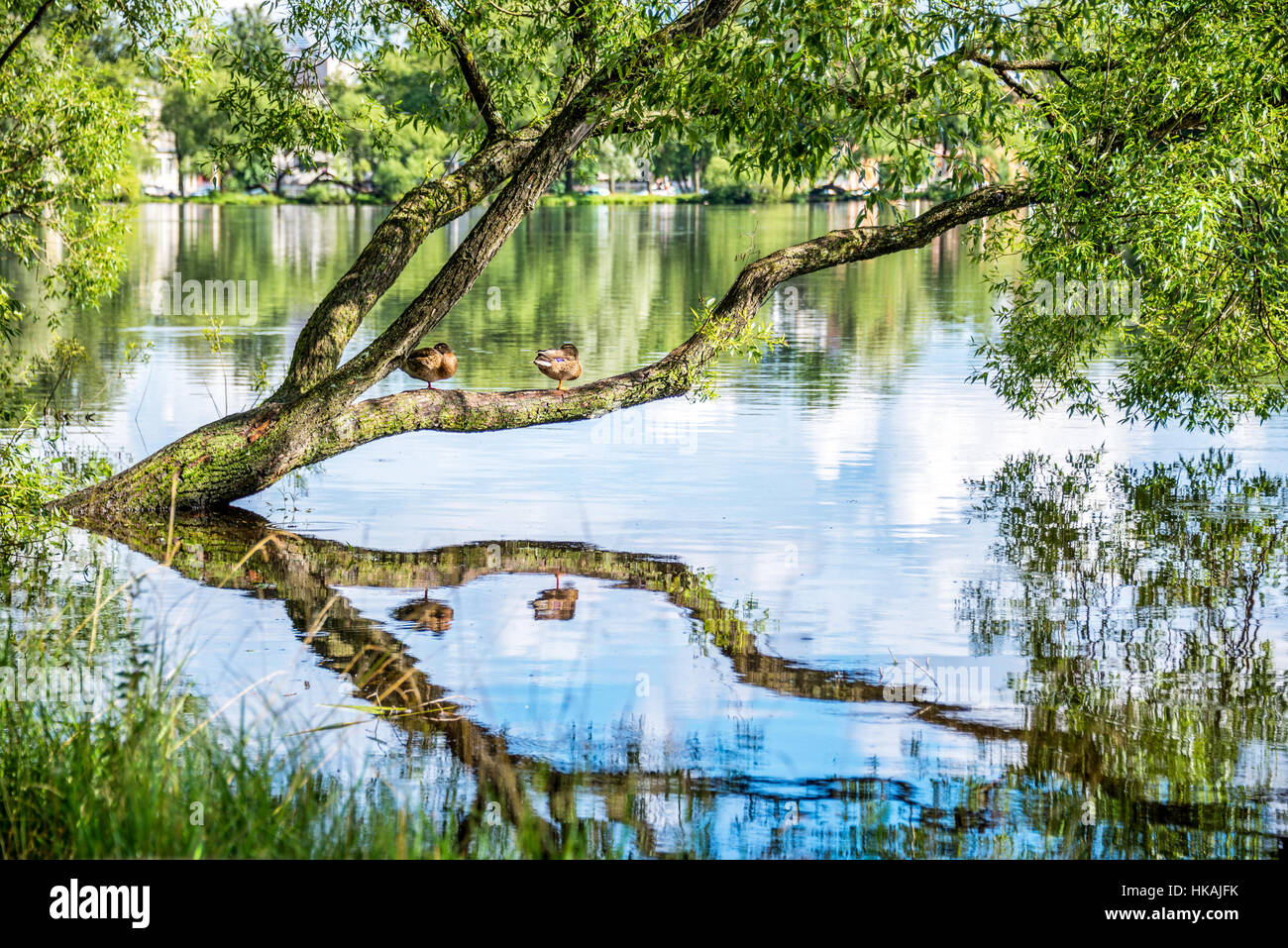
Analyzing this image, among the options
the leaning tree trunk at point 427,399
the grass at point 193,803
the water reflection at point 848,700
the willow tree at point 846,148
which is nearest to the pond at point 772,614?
the water reflection at point 848,700

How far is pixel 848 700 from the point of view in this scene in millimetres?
10250

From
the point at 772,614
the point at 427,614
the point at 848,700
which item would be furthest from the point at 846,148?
the point at 427,614

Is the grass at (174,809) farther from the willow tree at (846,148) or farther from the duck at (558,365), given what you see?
the duck at (558,365)

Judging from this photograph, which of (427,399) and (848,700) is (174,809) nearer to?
(848,700)

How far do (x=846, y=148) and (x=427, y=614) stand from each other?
5464 millimetres

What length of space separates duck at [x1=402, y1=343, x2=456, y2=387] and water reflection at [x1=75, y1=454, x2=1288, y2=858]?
2374 millimetres

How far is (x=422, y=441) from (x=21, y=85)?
281 inches

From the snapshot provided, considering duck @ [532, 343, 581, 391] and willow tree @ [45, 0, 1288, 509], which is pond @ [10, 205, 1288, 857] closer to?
willow tree @ [45, 0, 1288, 509]

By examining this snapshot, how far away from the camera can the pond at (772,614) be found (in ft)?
27.9

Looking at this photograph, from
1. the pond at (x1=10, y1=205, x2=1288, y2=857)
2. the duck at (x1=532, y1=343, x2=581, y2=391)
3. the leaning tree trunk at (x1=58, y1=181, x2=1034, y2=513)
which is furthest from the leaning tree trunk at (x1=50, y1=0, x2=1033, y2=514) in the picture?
the pond at (x1=10, y1=205, x2=1288, y2=857)

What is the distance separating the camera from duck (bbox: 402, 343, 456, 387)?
16500 millimetres
